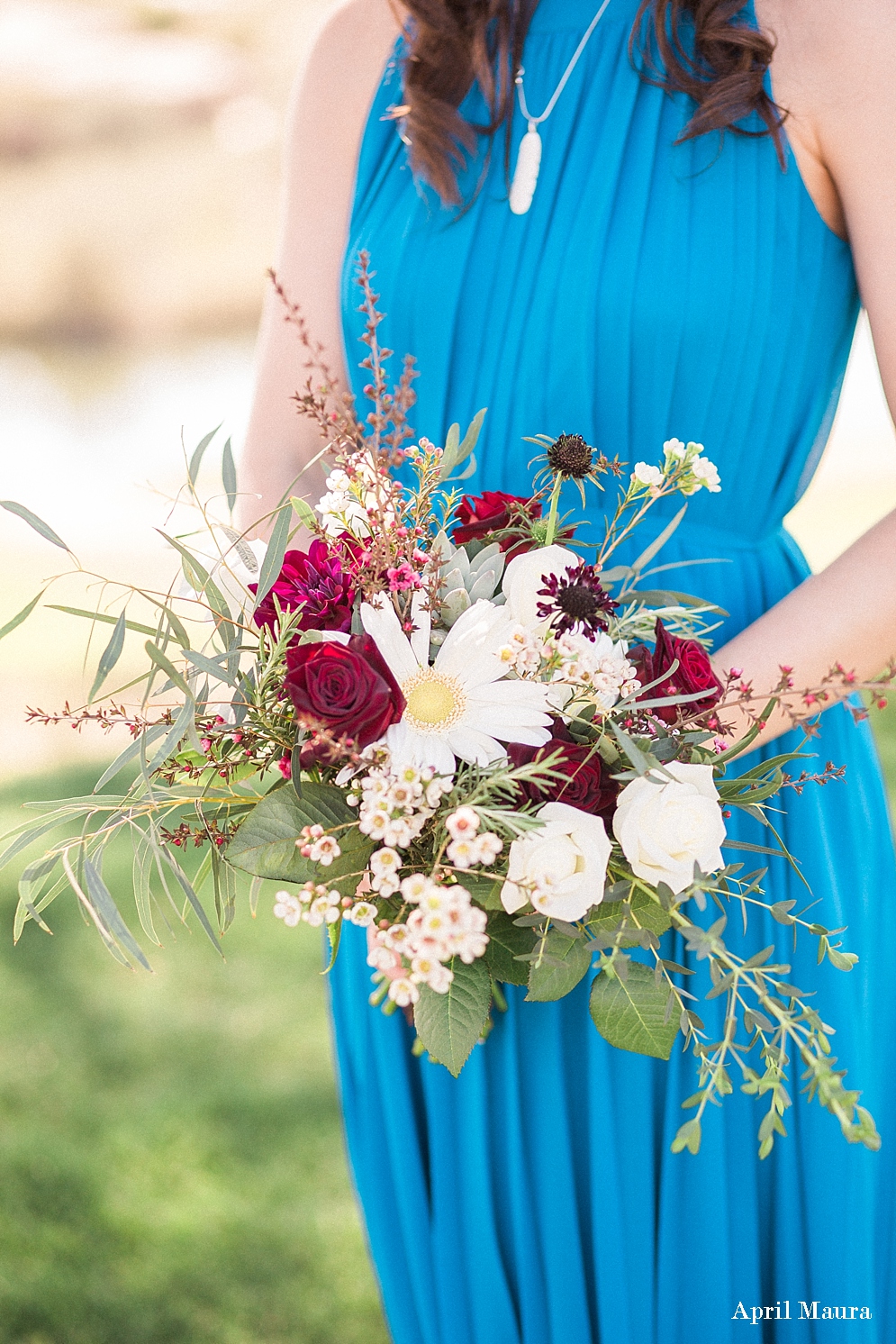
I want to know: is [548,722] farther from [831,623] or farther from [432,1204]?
[432,1204]

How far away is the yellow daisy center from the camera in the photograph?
0.92 meters

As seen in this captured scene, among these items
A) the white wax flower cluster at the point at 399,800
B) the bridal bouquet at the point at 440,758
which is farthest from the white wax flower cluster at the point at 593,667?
the white wax flower cluster at the point at 399,800

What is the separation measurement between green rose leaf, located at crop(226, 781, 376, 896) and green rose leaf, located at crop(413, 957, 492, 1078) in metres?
0.13

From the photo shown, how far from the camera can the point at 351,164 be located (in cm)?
173

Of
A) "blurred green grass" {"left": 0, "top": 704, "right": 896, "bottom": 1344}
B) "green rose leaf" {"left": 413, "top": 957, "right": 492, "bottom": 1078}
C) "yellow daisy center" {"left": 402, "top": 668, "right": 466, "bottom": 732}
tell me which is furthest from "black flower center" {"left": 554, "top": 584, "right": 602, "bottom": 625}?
"blurred green grass" {"left": 0, "top": 704, "right": 896, "bottom": 1344}

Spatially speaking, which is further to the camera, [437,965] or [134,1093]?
[134,1093]

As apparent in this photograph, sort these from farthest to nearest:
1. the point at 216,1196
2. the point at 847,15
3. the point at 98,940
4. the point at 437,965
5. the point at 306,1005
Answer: the point at 98,940 < the point at 306,1005 < the point at 216,1196 < the point at 847,15 < the point at 437,965

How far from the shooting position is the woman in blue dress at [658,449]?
53.5 inches

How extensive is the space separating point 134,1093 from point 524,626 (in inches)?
117

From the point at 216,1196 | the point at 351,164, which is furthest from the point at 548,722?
the point at 216,1196

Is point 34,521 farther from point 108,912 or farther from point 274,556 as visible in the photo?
point 108,912

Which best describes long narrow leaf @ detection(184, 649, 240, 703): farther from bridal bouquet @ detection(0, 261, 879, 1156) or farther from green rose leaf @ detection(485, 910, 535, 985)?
green rose leaf @ detection(485, 910, 535, 985)

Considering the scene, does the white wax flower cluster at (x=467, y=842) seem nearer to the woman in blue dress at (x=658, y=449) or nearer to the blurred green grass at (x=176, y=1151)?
the woman in blue dress at (x=658, y=449)

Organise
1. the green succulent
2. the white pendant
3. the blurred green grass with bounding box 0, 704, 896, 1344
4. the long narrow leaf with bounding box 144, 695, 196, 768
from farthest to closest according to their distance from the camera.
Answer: the blurred green grass with bounding box 0, 704, 896, 1344 < the white pendant < the green succulent < the long narrow leaf with bounding box 144, 695, 196, 768
